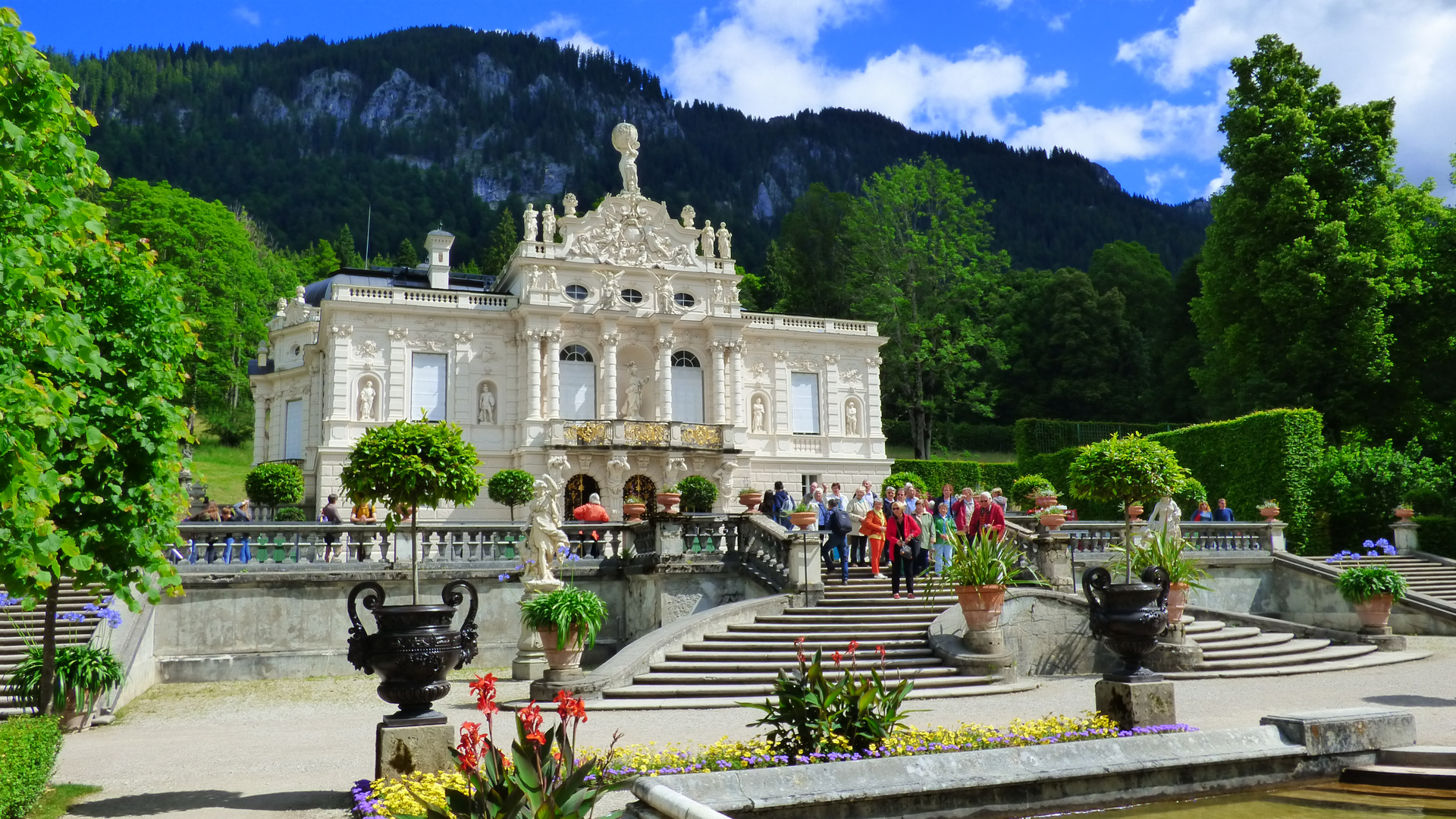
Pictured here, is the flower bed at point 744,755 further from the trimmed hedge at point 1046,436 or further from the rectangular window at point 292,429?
the rectangular window at point 292,429

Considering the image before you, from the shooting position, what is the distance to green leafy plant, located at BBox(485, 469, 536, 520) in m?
29.9

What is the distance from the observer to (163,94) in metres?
120

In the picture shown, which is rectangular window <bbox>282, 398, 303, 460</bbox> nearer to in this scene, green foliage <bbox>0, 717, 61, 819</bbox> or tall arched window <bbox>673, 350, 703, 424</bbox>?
tall arched window <bbox>673, 350, 703, 424</bbox>

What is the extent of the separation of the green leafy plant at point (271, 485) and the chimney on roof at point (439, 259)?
49.6ft

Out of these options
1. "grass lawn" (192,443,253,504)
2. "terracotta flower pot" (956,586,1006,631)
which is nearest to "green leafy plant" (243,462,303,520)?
"grass lawn" (192,443,253,504)

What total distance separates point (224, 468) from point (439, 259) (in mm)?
14274

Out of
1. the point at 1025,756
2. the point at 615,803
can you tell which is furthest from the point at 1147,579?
the point at 615,803

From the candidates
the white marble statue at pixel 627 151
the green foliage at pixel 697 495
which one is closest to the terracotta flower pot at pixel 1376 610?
the green foliage at pixel 697 495

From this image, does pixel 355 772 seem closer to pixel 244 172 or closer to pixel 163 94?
pixel 244 172

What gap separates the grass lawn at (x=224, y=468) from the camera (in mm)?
41312

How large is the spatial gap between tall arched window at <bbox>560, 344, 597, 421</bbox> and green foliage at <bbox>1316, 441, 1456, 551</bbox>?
21.8 m

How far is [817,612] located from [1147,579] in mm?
6730

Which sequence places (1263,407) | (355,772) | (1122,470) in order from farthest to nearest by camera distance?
(1263,407), (1122,470), (355,772)

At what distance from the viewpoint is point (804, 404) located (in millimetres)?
38625
